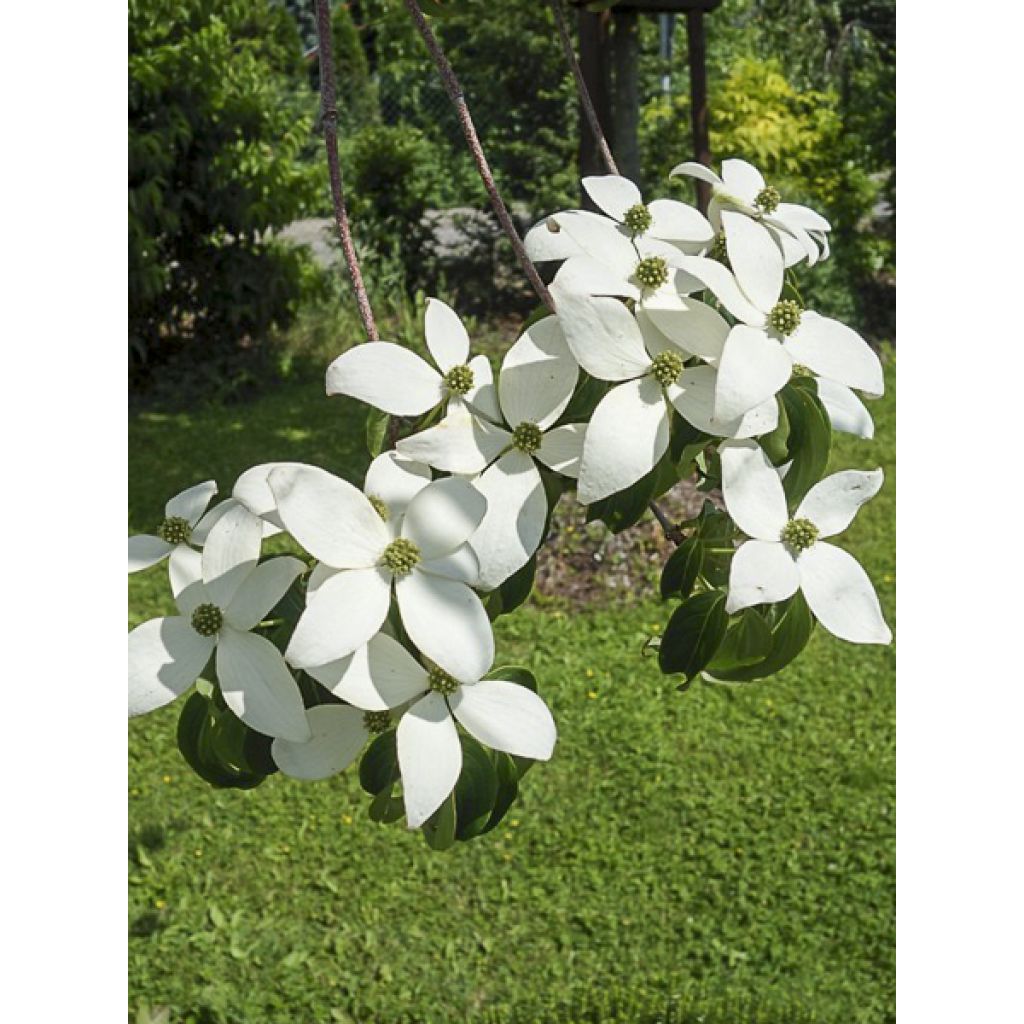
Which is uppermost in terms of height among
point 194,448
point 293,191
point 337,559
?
point 337,559

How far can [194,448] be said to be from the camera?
511 centimetres

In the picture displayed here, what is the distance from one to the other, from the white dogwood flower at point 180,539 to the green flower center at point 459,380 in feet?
0.51

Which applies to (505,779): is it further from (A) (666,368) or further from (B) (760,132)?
(B) (760,132)

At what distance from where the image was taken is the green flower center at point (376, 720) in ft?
2.23

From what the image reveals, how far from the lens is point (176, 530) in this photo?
74cm

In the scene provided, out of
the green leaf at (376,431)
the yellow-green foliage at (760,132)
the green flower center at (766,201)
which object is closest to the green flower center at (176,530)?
the green leaf at (376,431)

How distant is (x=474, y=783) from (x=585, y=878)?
2.05m

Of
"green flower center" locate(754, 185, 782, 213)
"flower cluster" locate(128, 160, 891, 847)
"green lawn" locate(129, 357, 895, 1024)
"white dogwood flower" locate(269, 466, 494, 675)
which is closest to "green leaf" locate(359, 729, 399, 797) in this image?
"flower cluster" locate(128, 160, 891, 847)

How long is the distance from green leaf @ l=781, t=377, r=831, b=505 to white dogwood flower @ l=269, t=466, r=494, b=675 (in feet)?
0.75

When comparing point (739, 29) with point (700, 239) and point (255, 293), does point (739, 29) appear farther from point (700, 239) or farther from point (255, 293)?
point (700, 239)

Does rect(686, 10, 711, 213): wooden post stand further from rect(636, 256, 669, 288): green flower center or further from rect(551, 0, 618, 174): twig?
rect(636, 256, 669, 288): green flower center

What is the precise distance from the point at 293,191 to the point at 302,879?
3.99m

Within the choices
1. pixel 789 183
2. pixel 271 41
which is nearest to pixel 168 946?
pixel 789 183

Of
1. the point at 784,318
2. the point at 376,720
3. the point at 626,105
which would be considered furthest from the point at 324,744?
the point at 626,105
